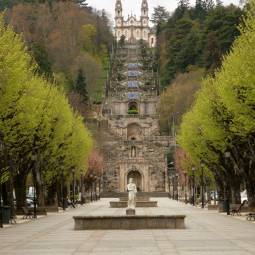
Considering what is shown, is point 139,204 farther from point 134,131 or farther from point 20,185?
point 134,131

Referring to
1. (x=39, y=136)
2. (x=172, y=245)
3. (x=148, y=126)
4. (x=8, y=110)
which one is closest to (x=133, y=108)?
(x=148, y=126)

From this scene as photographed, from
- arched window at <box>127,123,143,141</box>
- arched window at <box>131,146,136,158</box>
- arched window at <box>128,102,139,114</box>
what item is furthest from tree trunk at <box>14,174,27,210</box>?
arched window at <box>128,102,139,114</box>

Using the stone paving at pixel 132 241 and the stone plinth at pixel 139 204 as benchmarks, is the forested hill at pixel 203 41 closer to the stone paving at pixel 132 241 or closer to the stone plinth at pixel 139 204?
the stone plinth at pixel 139 204

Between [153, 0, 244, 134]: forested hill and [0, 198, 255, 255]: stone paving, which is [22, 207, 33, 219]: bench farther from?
[153, 0, 244, 134]: forested hill

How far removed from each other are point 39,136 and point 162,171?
90.4 meters

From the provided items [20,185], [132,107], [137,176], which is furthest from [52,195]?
[132,107]

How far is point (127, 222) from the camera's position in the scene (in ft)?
129

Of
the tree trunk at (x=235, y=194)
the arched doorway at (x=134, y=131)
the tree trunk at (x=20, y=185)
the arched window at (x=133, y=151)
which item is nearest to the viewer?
the tree trunk at (x=20, y=185)

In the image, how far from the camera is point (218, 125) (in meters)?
53.7

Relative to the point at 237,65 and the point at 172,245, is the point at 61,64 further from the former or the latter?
the point at 172,245

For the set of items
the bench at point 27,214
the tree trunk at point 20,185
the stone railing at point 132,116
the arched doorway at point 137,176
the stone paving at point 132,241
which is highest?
the stone railing at point 132,116

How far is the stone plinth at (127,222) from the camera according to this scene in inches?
1543

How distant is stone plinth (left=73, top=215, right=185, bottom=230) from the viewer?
39188 mm

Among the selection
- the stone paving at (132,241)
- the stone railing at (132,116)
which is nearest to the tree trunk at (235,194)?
the stone paving at (132,241)
